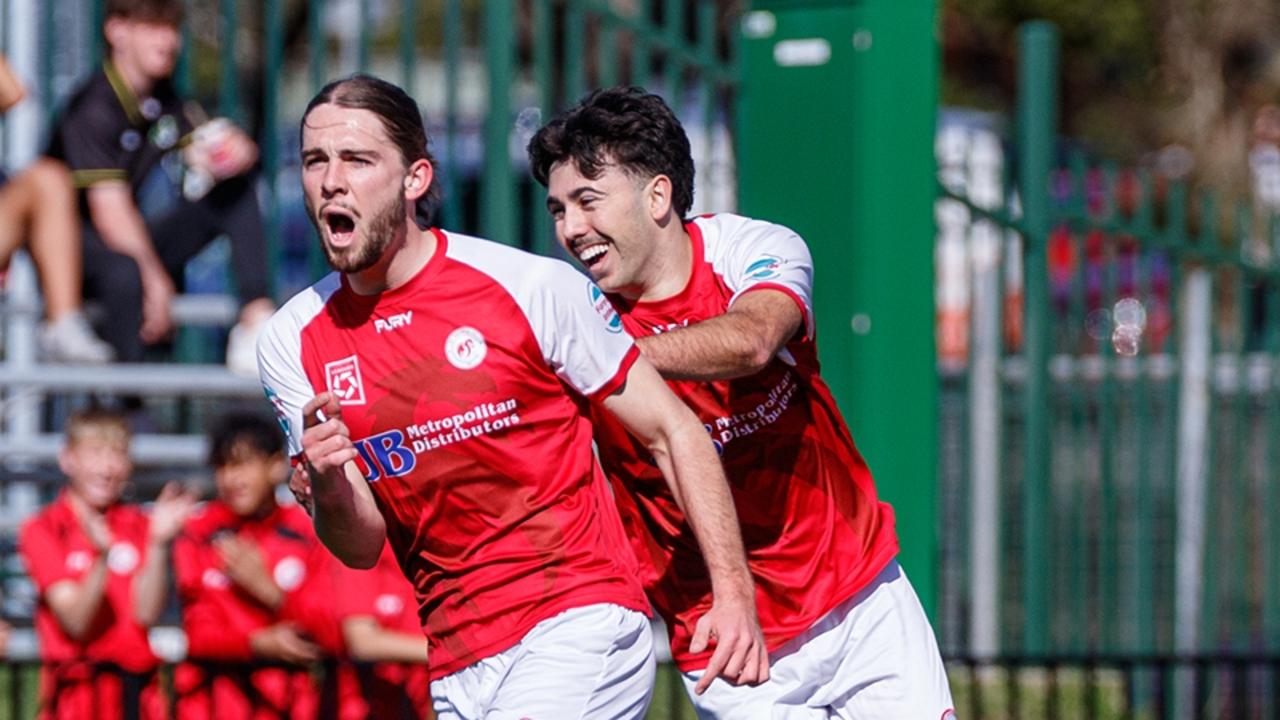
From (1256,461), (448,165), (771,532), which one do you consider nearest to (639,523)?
(771,532)

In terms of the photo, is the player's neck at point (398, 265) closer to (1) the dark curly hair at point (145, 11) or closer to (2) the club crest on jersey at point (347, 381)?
(2) the club crest on jersey at point (347, 381)

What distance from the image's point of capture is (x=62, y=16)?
30.1ft

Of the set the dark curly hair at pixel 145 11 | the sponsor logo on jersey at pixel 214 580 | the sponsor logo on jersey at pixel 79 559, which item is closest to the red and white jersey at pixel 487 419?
the sponsor logo on jersey at pixel 214 580

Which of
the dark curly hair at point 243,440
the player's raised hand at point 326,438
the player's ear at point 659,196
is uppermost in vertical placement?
the player's ear at point 659,196

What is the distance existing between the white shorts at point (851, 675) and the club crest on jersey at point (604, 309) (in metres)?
0.98

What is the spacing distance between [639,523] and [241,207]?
352 centimetres

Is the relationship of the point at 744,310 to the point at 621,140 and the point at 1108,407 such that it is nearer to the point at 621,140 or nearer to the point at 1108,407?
the point at 621,140

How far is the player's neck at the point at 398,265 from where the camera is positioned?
4133mm

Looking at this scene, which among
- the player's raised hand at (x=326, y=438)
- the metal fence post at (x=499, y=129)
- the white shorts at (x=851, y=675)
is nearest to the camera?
the player's raised hand at (x=326, y=438)

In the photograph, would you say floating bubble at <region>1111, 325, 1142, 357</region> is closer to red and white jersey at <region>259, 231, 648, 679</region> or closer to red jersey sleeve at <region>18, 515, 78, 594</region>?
red jersey sleeve at <region>18, 515, 78, 594</region>

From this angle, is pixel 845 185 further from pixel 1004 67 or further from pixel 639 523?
pixel 1004 67

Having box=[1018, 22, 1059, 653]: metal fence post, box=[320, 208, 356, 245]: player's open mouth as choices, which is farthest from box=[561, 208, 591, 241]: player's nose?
box=[1018, 22, 1059, 653]: metal fence post

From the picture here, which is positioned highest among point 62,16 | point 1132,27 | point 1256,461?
point 1132,27

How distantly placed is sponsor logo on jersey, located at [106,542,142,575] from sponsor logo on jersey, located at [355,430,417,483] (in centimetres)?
307
